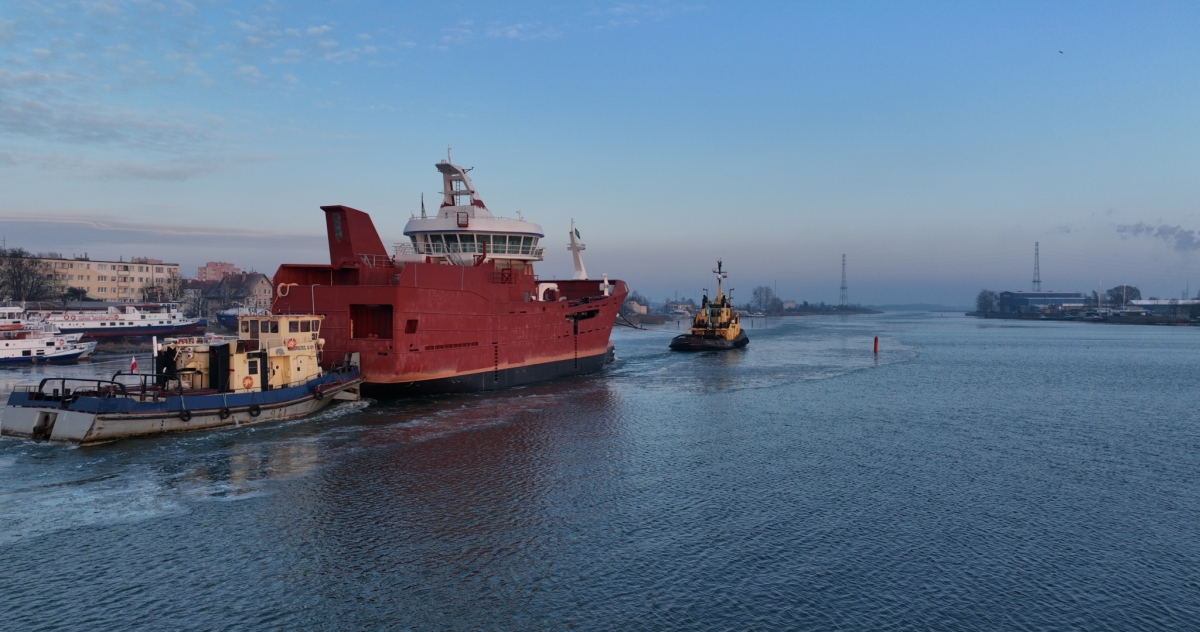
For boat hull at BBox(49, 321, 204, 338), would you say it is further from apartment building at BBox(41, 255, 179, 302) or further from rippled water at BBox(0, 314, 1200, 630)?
rippled water at BBox(0, 314, 1200, 630)

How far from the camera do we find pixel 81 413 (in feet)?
66.0

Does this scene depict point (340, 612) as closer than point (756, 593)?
Yes

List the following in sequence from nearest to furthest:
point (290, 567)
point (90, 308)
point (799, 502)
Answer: point (290, 567)
point (799, 502)
point (90, 308)

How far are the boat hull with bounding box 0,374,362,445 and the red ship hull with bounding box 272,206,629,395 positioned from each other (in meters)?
4.68

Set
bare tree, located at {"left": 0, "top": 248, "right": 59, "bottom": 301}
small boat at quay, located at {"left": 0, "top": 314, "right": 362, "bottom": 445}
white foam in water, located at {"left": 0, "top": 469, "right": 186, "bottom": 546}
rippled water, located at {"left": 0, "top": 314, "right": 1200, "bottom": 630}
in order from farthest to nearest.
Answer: bare tree, located at {"left": 0, "top": 248, "right": 59, "bottom": 301}, small boat at quay, located at {"left": 0, "top": 314, "right": 362, "bottom": 445}, white foam in water, located at {"left": 0, "top": 469, "right": 186, "bottom": 546}, rippled water, located at {"left": 0, "top": 314, "right": 1200, "bottom": 630}

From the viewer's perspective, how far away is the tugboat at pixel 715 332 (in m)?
61.7

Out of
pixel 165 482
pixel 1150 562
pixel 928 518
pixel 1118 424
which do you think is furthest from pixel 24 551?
pixel 1118 424

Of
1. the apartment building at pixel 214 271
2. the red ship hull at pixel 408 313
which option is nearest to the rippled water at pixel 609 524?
the red ship hull at pixel 408 313

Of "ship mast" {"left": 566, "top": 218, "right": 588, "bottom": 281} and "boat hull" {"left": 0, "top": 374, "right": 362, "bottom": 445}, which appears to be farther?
"ship mast" {"left": 566, "top": 218, "right": 588, "bottom": 281}

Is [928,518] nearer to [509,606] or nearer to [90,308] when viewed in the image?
[509,606]

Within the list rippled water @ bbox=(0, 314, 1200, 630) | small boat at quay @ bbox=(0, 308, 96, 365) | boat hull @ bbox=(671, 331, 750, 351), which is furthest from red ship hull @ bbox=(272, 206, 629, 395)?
small boat at quay @ bbox=(0, 308, 96, 365)

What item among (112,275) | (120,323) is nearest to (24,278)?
(112,275)

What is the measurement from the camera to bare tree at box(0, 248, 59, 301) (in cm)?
8238

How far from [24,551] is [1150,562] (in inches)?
782
